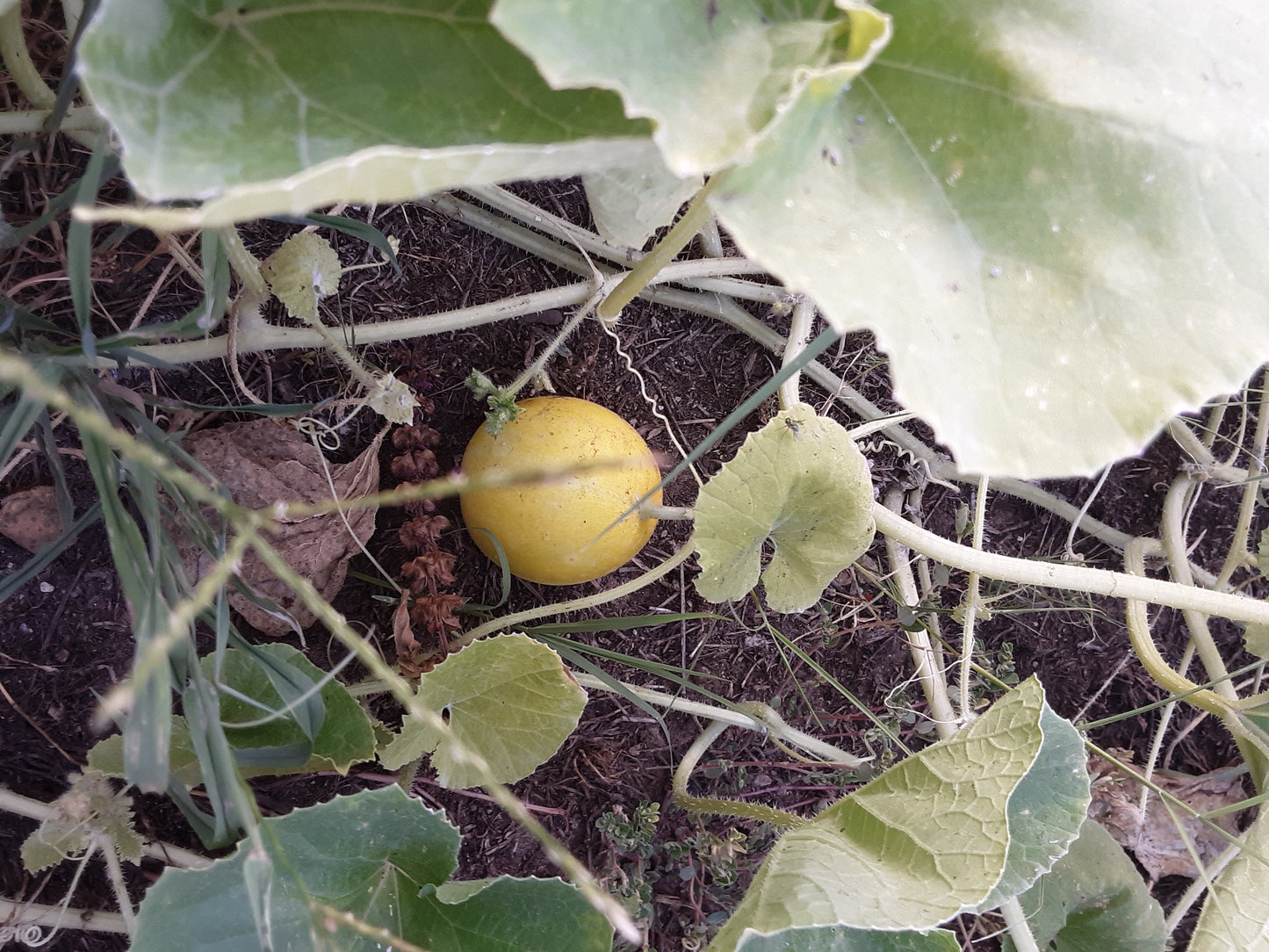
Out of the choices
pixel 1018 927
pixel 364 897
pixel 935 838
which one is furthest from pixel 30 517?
pixel 1018 927

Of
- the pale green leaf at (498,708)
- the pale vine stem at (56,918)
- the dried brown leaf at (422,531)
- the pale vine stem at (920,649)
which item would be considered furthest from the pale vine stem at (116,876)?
the pale vine stem at (920,649)

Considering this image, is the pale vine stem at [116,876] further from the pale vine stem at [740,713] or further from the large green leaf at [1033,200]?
the large green leaf at [1033,200]

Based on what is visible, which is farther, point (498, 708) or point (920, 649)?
point (920, 649)

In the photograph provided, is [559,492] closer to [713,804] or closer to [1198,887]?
[713,804]

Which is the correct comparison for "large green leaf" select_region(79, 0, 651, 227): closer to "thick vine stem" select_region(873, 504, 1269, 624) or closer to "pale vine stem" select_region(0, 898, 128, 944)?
"thick vine stem" select_region(873, 504, 1269, 624)

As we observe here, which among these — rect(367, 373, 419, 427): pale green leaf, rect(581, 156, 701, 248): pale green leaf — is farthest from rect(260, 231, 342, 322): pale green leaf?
rect(581, 156, 701, 248): pale green leaf

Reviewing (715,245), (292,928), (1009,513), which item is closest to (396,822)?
(292,928)
